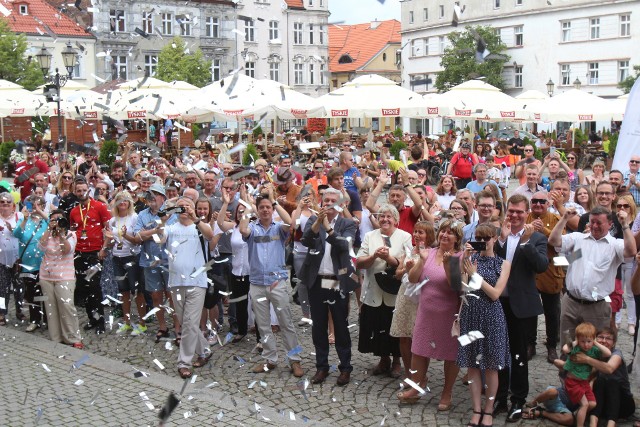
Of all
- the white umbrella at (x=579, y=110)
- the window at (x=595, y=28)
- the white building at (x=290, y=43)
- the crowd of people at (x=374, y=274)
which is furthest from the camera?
the white building at (x=290, y=43)

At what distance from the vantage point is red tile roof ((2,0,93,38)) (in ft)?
167

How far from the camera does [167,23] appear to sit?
190 ft

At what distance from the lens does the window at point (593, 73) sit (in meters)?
52.5

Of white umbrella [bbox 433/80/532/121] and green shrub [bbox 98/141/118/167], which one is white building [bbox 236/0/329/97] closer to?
green shrub [bbox 98/141/118/167]

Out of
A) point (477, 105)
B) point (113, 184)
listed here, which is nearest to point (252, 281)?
point (113, 184)

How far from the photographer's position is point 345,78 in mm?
67812

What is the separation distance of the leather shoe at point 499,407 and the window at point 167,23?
53346 millimetres

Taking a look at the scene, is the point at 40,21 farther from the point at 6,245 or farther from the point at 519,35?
the point at 6,245

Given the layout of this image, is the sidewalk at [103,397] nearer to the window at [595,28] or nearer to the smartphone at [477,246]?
the smartphone at [477,246]

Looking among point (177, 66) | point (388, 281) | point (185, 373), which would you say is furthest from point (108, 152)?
point (177, 66)

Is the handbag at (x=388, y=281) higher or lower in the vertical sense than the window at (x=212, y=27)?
lower

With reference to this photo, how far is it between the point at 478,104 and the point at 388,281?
1574 centimetres

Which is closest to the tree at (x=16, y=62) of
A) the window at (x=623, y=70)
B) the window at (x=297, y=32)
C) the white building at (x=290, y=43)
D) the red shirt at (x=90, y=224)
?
the white building at (x=290, y=43)

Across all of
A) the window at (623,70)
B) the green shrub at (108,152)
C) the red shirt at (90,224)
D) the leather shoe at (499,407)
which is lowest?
the leather shoe at (499,407)
